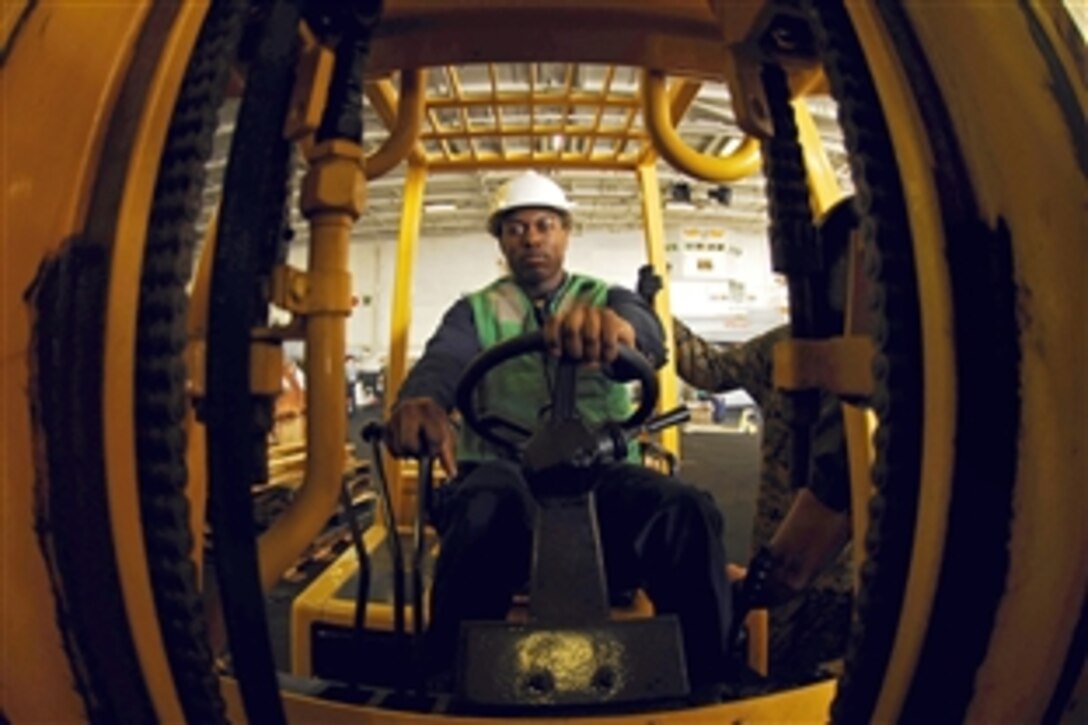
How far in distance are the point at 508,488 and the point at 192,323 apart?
746 millimetres

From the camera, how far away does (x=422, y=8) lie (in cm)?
178

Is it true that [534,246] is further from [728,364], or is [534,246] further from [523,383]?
[728,364]

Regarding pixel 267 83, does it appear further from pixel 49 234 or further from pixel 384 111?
pixel 384 111

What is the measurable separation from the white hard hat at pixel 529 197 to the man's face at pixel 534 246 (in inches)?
0.9

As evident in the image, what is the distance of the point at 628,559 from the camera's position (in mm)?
1571

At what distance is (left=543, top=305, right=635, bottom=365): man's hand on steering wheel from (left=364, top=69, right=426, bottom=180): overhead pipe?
94 centimetres

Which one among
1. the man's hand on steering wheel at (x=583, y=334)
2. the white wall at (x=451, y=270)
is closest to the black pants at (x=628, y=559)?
the man's hand on steering wheel at (x=583, y=334)

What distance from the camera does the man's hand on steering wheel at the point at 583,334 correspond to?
1.29 meters

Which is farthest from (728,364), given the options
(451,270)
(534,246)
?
(451,270)

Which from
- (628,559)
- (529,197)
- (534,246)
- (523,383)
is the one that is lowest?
(628,559)

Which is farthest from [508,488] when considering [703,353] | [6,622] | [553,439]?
[703,353]

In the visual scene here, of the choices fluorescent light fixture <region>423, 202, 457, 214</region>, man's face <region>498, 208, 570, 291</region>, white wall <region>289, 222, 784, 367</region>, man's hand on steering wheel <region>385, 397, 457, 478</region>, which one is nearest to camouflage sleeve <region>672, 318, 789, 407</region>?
man's face <region>498, 208, 570, 291</region>

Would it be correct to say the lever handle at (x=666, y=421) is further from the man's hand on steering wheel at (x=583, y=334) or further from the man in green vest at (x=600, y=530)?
the man's hand on steering wheel at (x=583, y=334)

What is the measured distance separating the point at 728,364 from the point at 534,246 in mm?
936
